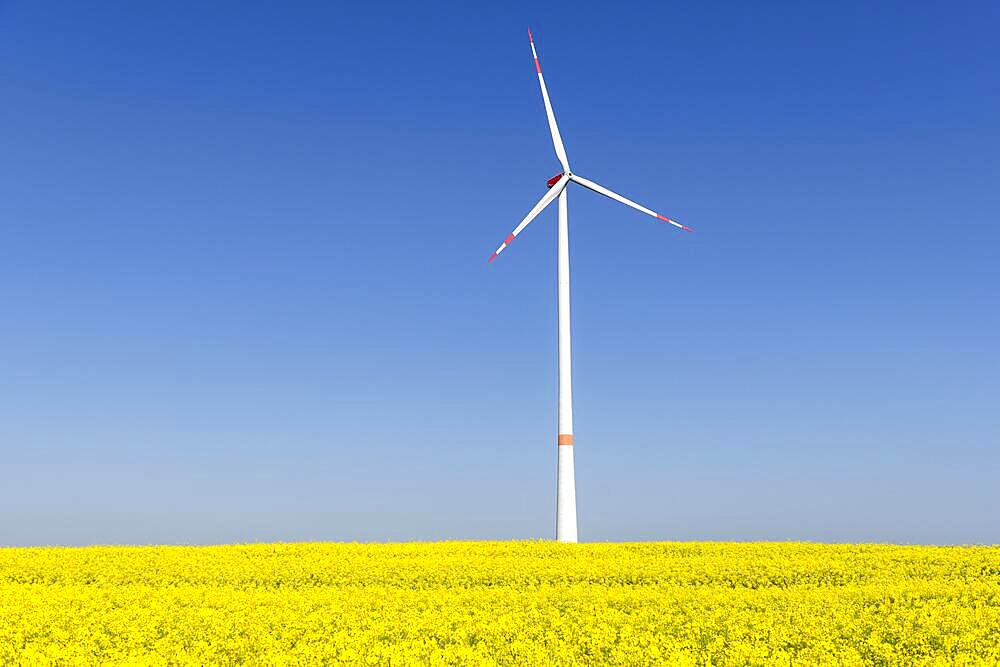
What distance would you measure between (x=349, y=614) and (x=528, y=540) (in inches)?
725

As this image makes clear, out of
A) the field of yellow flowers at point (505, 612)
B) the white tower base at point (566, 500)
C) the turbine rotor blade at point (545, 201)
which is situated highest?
the turbine rotor blade at point (545, 201)

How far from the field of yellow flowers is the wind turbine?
711cm

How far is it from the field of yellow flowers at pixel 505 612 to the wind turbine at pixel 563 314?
7109 mm

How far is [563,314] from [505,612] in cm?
2449

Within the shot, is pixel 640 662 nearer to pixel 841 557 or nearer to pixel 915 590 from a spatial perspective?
pixel 915 590

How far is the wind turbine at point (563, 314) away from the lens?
131 feet

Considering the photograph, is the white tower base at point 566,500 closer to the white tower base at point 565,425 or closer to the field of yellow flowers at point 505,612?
the white tower base at point 565,425

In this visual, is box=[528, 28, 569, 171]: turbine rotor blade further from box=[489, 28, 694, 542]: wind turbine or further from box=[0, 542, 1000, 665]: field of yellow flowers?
box=[0, 542, 1000, 665]: field of yellow flowers

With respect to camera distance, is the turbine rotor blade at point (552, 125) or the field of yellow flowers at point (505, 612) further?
the turbine rotor blade at point (552, 125)

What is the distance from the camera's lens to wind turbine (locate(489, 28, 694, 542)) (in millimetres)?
39812

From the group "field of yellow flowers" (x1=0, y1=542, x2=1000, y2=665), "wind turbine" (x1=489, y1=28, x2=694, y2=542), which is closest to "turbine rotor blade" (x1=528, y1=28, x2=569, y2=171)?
"wind turbine" (x1=489, y1=28, x2=694, y2=542)

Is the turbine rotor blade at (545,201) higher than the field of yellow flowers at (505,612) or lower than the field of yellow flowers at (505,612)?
higher

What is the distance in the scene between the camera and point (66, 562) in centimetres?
3269

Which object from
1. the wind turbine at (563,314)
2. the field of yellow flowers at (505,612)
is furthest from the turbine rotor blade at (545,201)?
the field of yellow flowers at (505,612)
